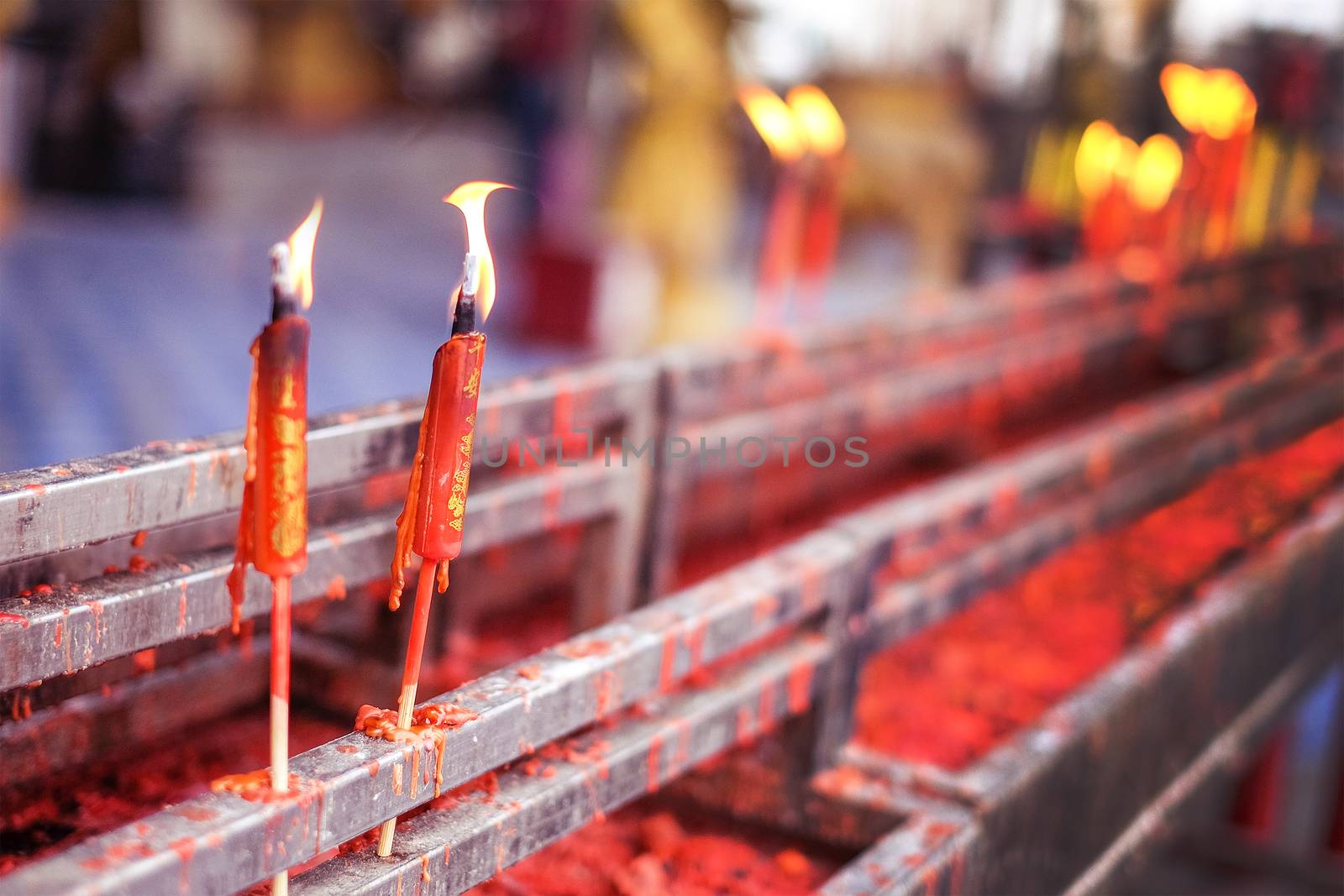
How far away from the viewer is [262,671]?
1.58 meters

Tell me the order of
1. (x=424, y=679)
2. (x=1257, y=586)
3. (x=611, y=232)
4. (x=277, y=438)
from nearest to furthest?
(x=277, y=438)
(x=424, y=679)
(x=1257, y=586)
(x=611, y=232)

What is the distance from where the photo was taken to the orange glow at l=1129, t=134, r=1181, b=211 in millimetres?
4270

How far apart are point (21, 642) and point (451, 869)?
0.35 meters

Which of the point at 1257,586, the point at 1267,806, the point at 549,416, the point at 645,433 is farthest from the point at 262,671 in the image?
the point at 1267,806

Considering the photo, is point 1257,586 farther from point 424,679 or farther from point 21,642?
point 21,642

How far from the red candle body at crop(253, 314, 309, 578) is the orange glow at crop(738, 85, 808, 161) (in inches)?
70.0

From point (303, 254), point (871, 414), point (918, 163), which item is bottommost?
point (871, 414)

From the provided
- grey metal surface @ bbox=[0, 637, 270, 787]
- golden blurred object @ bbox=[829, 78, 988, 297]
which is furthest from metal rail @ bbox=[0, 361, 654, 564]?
golden blurred object @ bbox=[829, 78, 988, 297]

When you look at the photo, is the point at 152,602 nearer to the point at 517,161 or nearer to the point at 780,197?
the point at 780,197

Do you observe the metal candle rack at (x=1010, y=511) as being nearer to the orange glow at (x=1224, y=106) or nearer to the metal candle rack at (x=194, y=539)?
the metal candle rack at (x=194, y=539)

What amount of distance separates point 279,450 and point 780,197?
1791mm

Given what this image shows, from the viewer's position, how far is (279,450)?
Answer: 790mm

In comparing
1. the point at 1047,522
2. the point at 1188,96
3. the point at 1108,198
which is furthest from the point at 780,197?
the point at 1188,96

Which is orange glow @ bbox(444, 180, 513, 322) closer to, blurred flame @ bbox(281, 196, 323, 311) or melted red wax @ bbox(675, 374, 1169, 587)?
blurred flame @ bbox(281, 196, 323, 311)
